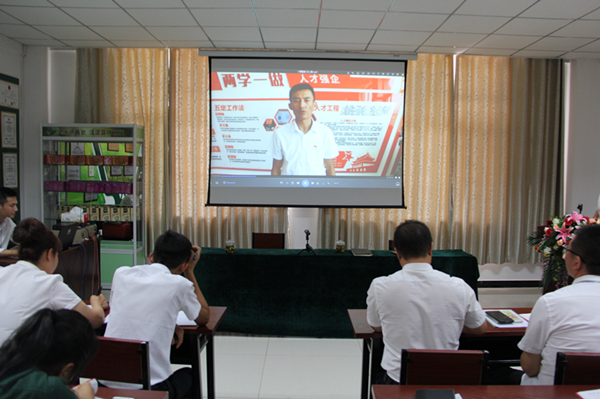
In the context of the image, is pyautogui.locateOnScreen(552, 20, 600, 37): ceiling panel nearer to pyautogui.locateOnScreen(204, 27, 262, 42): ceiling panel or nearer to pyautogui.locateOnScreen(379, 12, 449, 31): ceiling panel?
pyautogui.locateOnScreen(379, 12, 449, 31): ceiling panel

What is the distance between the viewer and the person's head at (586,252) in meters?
1.47

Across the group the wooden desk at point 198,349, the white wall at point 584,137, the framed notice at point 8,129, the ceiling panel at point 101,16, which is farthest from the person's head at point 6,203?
the white wall at point 584,137

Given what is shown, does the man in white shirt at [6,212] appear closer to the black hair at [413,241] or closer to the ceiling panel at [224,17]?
the ceiling panel at [224,17]

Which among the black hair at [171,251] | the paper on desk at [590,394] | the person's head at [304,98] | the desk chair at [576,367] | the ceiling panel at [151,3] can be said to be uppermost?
the ceiling panel at [151,3]

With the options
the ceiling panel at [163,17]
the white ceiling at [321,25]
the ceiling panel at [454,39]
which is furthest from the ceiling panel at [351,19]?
the ceiling panel at [163,17]

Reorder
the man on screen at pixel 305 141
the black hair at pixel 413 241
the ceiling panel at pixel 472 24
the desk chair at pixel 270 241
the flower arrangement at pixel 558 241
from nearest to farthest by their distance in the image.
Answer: the black hair at pixel 413 241 < the flower arrangement at pixel 558 241 < the ceiling panel at pixel 472 24 < the desk chair at pixel 270 241 < the man on screen at pixel 305 141

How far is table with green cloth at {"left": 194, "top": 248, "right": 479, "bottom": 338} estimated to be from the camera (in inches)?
131

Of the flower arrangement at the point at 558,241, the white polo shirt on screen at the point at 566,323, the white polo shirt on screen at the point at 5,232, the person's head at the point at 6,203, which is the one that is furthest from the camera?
the white polo shirt on screen at the point at 5,232

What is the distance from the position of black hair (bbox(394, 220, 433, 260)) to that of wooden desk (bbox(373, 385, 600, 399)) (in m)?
0.57

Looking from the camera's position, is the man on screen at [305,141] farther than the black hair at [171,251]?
Yes

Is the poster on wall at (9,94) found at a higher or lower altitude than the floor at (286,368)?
higher

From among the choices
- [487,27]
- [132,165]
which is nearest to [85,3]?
[132,165]

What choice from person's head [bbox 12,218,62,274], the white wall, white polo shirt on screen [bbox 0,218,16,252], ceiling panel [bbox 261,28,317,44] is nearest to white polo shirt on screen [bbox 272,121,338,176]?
ceiling panel [bbox 261,28,317,44]

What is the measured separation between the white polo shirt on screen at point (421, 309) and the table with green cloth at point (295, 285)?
1.66 m
